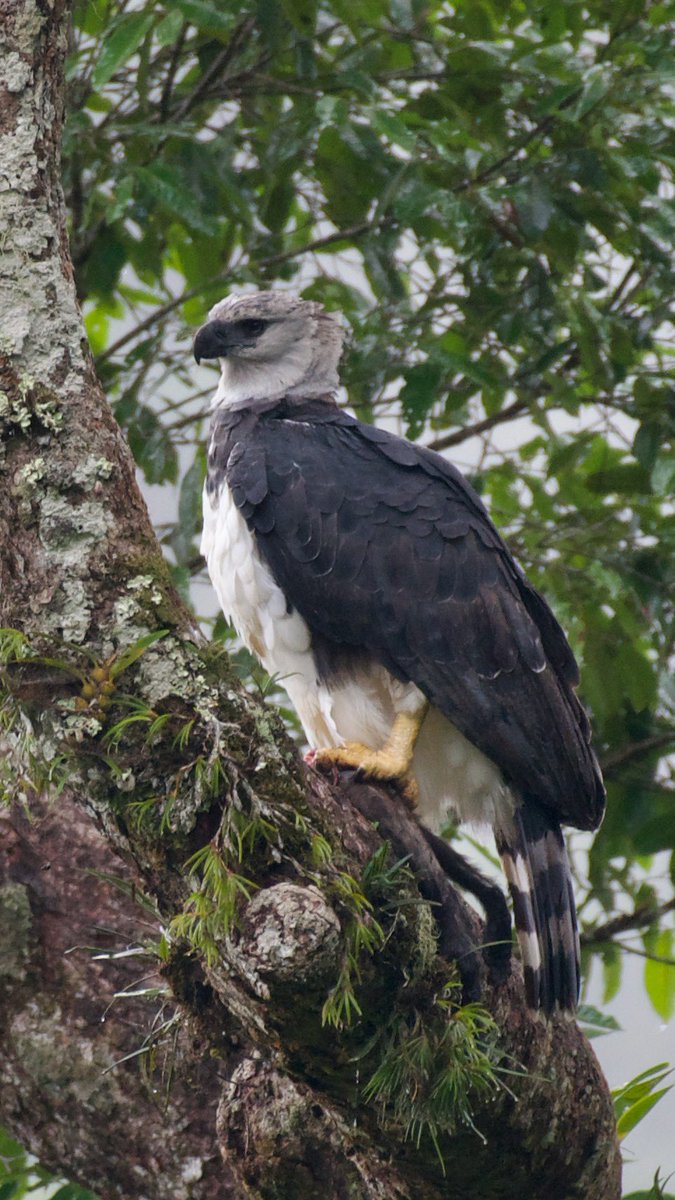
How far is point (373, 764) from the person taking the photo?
3.04 meters

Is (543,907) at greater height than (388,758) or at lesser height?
lesser

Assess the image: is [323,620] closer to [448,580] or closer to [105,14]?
[448,580]

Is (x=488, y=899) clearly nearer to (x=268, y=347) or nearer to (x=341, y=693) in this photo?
(x=341, y=693)

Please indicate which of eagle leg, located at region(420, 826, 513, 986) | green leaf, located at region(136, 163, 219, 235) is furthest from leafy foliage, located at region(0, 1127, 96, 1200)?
green leaf, located at region(136, 163, 219, 235)

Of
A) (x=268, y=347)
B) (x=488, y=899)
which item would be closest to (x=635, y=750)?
(x=488, y=899)

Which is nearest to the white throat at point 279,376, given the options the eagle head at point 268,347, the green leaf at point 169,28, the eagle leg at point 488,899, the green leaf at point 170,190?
the eagle head at point 268,347

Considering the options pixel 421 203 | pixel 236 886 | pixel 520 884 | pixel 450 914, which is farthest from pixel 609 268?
pixel 236 886

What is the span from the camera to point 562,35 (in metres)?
4.18

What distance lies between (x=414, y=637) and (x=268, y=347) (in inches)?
48.1

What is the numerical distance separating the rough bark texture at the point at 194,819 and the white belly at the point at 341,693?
1.69 ft

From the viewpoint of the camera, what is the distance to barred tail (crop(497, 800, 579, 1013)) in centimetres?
295

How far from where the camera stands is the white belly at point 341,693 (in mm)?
3314

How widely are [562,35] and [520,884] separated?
2495 millimetres

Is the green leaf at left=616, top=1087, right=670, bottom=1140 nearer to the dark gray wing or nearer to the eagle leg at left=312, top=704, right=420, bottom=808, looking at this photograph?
the dark gray wing
